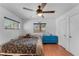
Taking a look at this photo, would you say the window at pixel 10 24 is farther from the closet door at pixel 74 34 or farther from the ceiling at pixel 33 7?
the closet door at pixel 74 34

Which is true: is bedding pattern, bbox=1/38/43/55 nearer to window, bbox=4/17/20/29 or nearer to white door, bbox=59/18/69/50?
window, bbox=4/17/20/29

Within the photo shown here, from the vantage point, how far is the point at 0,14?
1193 millimetres

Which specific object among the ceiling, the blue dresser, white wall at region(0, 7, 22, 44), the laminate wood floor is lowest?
the laminate wood floor

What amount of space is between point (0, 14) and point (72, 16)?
30.3 inches

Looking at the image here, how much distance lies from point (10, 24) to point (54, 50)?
56cm

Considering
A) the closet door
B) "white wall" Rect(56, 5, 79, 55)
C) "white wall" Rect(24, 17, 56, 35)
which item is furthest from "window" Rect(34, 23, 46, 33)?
the closet door

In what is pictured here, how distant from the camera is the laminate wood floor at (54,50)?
1211mm

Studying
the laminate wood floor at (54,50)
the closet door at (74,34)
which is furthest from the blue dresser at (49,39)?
the closet door at (74,34)

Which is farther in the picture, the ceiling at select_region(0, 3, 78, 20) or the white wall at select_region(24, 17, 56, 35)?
the white wall at select_region(24, 17, 56, 35)

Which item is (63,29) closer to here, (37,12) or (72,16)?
(72,16)

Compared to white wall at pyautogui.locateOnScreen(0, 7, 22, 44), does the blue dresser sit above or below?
below

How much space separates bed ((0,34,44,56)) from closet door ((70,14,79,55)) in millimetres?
359

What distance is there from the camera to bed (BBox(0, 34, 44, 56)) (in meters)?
1.22

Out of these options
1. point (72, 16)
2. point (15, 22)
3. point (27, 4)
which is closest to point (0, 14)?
point (15, 22)
